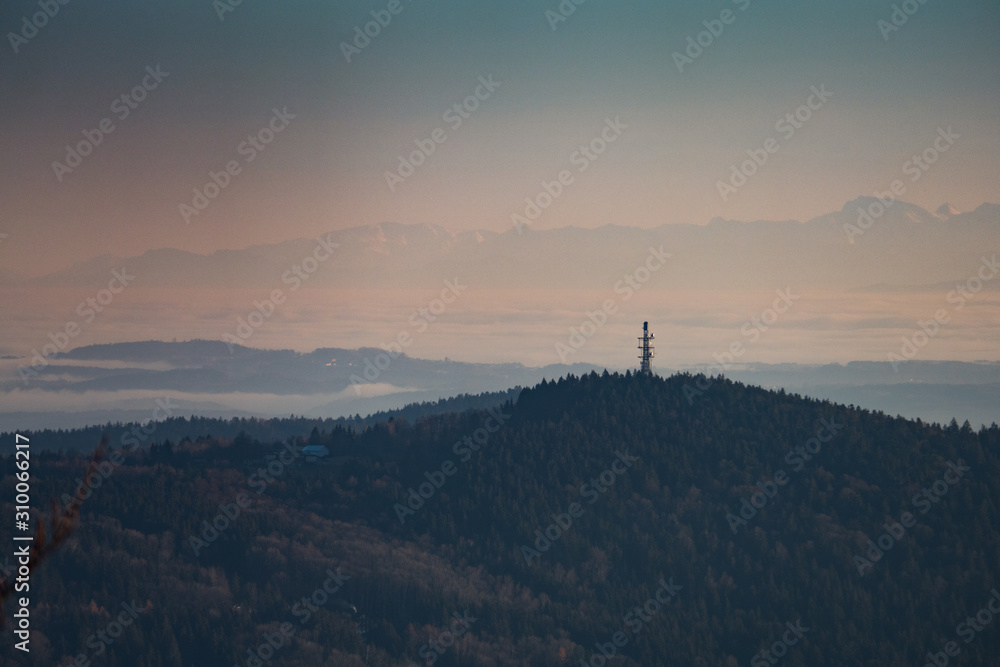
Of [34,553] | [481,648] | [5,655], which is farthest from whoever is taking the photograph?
[481,648]

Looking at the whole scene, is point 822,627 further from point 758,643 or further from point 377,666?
point 377,666

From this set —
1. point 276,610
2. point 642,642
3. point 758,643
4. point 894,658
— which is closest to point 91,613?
point 276,610

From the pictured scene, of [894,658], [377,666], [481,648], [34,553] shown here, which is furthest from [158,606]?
[34,553]

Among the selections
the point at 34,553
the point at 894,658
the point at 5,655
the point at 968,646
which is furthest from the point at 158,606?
the point at 34,553

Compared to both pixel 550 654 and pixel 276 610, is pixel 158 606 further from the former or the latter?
pixel 550 654

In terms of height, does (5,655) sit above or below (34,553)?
below

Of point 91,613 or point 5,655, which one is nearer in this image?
point 5,655

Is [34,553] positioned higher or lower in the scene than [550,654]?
higher

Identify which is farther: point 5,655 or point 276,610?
point 276,610

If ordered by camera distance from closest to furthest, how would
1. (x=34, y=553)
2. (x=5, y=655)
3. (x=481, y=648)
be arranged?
(x=34, y=553) < (x=5, y=655) < (x=481, y=648)
